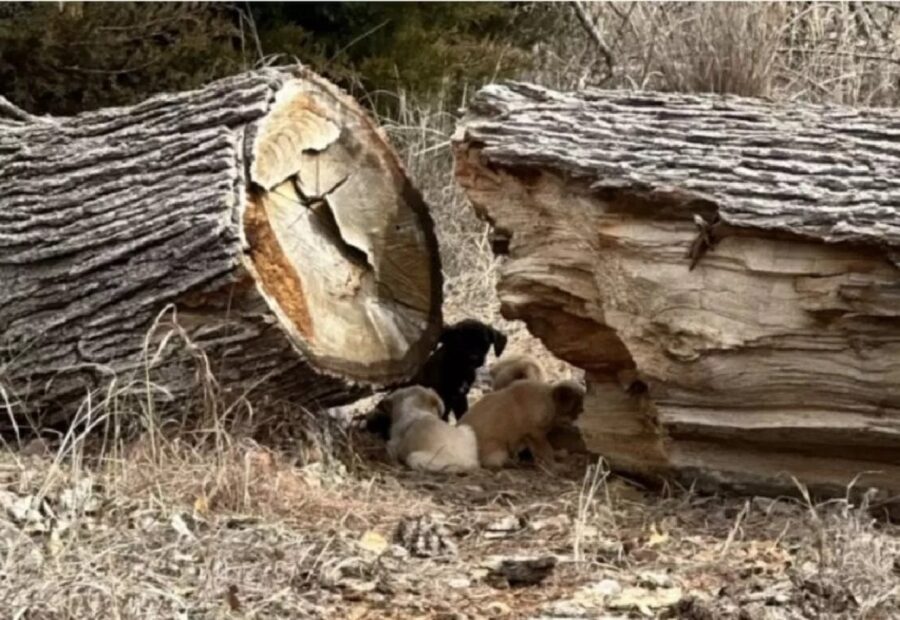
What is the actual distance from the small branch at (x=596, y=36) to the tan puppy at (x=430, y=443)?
15.6ft

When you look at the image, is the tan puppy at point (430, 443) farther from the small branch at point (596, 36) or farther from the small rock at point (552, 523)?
the small branch at point (596, 36)

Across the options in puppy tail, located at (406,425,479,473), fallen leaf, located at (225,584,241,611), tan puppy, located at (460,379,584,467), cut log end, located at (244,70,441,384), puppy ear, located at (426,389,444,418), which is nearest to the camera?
fallen leaf, located at (225,584,241,611)

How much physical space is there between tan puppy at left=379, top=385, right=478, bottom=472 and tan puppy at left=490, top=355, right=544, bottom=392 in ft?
1.72

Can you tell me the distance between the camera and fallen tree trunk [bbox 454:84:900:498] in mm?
4695

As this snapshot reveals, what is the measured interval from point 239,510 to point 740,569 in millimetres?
1358

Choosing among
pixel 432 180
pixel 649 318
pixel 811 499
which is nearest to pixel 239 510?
pixel 649 318

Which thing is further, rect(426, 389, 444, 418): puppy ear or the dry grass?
the dry grass

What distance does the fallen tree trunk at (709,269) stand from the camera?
15.4ft

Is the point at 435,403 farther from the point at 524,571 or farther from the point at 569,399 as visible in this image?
the point at 524,571

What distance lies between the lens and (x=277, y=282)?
528cm

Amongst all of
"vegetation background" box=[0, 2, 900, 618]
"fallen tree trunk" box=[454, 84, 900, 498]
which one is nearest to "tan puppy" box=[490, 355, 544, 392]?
"vegetation background" box=[0, 2, 900, 618]

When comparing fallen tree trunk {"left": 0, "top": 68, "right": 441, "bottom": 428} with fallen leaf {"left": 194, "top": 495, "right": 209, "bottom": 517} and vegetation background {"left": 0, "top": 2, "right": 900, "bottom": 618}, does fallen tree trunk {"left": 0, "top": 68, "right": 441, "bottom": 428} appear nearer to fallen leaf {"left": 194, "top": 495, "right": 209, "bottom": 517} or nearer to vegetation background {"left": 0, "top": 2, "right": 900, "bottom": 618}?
vegetation background {"left": 0, "top": 2, "right": 900, "bottom": 618}

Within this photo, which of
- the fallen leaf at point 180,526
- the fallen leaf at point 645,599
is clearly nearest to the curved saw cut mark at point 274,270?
the fallen leaf at point 180,526

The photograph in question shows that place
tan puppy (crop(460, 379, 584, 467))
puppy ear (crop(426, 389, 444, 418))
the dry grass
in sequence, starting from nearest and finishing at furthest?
tan puppy (crop(460, 379, 584, 467)) → puppy ear (crop(426, 389, 444, 418)) → the dry grass
